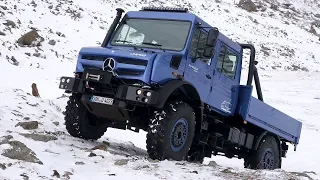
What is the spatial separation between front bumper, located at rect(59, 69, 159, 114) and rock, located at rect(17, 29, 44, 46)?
13.8 metres

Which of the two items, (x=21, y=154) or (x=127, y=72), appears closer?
(x=21, y=154)

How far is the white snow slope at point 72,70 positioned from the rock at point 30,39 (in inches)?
14.7

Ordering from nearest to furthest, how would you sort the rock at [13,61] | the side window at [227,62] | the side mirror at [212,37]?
the side mirror at [212,37] < the side window at [227,62] < the rock at [13,61]

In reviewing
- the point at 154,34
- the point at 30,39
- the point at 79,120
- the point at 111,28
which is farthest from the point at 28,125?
the point at 30,39

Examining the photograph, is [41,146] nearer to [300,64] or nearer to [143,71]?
[143,71]

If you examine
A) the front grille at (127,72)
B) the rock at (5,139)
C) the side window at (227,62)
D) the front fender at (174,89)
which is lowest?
the rock at (5,139)

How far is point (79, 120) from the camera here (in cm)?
880

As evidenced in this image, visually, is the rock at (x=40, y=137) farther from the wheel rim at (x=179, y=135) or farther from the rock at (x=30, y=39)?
the rock at (x=30, y=39)

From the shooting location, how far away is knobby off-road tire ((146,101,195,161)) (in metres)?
7.45

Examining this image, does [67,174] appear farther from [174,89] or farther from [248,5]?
[248,5]

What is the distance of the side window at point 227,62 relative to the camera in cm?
943

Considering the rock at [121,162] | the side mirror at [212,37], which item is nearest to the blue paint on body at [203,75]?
the side mirror at [212,37]

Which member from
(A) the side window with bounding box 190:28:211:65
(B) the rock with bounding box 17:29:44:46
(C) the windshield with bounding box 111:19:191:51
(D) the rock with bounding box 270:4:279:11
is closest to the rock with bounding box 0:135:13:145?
(C) the windshield with bounding box 111:19:191:51

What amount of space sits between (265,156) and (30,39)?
14.4 metres
